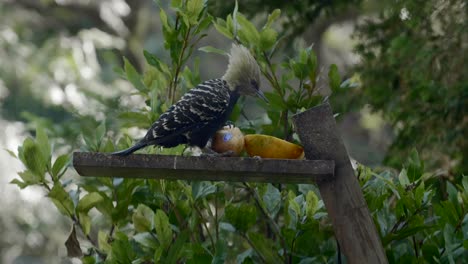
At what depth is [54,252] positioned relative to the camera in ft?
22.5

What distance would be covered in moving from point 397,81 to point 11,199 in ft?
13.9

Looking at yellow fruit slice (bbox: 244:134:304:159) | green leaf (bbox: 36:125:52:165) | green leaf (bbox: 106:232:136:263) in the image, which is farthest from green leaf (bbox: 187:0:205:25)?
green leaf (bbox: 106:232:136:263)

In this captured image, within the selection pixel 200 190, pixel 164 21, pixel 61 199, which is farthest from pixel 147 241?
pixel 164 21

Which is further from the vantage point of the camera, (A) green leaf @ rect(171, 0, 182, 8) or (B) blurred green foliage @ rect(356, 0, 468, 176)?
(B) blurred green foliage @ rect(356, 0, 468, 176)

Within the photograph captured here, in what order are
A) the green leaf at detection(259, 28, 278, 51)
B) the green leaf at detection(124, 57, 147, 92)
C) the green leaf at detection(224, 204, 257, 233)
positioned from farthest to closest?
the green leaf at detection(124, 57, 147, 92)
the green leaf at detection(259, 28, 278, 51)
the green leaf at detection(224, 204, 257, 233)

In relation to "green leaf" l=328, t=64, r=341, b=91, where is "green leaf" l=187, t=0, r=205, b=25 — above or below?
above

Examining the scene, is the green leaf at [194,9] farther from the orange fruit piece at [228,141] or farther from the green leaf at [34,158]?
the green leaf at [34,158]

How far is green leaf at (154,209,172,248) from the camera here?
2.36 m

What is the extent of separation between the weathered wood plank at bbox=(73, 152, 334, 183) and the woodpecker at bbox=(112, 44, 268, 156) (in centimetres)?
14

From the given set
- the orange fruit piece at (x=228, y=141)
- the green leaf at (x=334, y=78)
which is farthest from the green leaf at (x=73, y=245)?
the green leaf at (x=334, y=78)

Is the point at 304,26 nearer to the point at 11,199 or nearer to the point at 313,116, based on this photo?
the point at 313,116

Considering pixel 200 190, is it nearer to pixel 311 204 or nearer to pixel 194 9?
pixel 311 204

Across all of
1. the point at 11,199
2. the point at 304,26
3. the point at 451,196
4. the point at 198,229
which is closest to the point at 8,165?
the point at 11,199

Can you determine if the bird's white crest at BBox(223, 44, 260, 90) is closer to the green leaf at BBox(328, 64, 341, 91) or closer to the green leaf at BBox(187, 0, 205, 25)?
the green leaf at BBox(187, 0, 205, 25)
